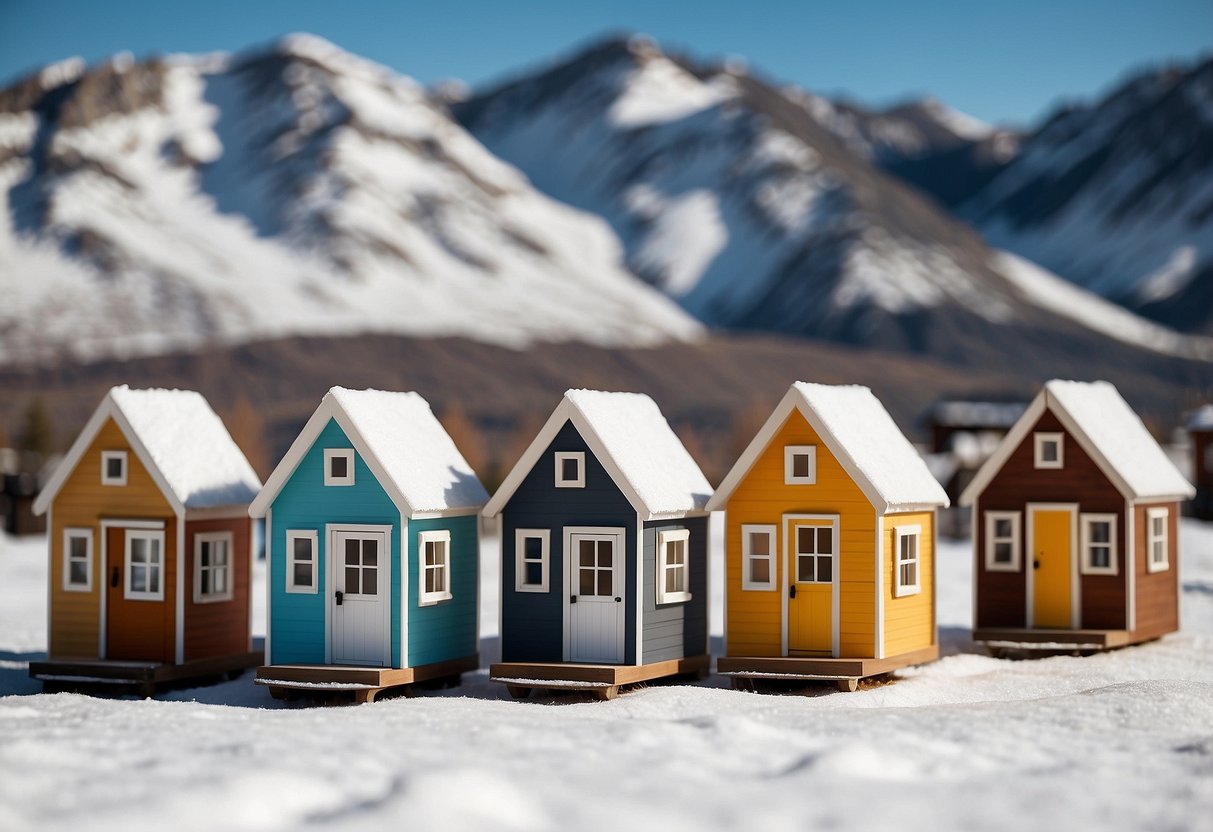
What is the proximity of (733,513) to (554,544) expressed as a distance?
9.12 feet

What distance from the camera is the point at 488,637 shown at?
104 feet

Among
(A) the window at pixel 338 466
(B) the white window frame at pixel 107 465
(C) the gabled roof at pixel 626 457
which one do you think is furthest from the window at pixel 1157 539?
(B) the white window frame at pixel 107 465

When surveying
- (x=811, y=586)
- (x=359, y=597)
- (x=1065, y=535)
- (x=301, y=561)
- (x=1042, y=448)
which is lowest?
(x=359, y=597)

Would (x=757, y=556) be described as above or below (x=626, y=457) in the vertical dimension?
below

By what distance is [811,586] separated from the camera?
25203mm

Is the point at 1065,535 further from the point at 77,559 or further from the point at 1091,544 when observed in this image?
the point at 77,559

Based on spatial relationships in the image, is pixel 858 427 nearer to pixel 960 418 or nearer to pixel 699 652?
pixel 699 652

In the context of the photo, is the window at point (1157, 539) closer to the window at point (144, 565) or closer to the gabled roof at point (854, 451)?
the gabled roof at point (854, 451)

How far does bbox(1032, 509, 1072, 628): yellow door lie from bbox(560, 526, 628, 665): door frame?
8173 mm

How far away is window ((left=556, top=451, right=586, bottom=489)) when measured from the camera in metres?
24.8

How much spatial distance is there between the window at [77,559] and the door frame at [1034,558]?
1523 cm

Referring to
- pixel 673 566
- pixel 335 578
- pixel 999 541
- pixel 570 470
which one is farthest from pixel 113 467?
pixel 999 541

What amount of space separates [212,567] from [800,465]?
924cm

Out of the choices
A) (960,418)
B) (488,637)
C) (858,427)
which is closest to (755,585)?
(858,427)
